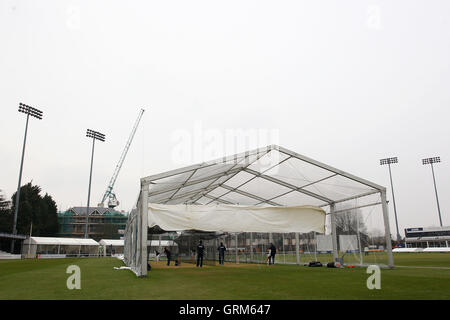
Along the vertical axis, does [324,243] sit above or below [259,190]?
below

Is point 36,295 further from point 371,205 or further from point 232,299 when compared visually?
point 371,205

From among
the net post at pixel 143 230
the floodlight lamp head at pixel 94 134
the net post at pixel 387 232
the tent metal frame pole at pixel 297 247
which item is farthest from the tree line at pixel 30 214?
the net post at pixel 387 232

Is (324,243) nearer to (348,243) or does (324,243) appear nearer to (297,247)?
(297,247)

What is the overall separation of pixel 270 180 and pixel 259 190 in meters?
2.22

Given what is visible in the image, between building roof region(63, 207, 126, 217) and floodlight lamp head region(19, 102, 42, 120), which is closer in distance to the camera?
floodlight lamp head region(19, 102, 42, 120)

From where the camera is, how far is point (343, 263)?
19.1 m

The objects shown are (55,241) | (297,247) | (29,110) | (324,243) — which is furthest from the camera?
(55,241)

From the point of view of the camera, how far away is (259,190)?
20.9 m

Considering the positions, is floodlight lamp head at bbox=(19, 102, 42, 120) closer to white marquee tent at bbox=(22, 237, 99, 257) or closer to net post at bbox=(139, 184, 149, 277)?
white marquee tent at bbox=(22, 237, 99, 257)

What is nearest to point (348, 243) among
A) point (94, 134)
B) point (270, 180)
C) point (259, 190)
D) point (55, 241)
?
point (270, 180)

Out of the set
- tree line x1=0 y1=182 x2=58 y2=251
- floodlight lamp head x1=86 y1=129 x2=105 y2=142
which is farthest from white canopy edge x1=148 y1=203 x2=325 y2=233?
floodlight lamp head x1=86 y1=129 x2=105 y2=142

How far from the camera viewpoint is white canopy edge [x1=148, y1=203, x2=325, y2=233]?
15.7 meters

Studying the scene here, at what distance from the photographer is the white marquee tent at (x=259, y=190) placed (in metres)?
15.1
